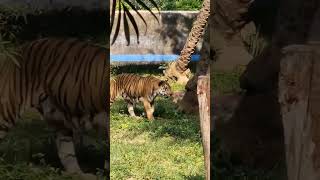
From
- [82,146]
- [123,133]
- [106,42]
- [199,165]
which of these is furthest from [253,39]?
[123,133]

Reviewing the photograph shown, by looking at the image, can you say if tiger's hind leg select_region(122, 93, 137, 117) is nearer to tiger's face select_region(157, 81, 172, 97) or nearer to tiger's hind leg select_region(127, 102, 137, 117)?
tiger's hind leg select_region(127, 102, 137, 117)

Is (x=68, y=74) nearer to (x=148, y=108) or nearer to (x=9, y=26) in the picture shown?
(x=9, y=26)

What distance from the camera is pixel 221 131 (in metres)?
3.84

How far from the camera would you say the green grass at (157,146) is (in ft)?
23.1

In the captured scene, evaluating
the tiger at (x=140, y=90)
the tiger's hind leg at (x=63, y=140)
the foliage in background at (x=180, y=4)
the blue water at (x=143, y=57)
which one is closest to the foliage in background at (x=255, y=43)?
the tiger's hind leg at (x=63, y=140)

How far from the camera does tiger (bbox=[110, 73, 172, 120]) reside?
32.2ft

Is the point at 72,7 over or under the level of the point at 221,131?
over

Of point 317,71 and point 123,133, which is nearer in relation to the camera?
point 317,71

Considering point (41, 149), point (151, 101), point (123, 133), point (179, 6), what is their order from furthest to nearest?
point (179, 6) → point (151, 101) → point (123, 133) → point (41, 149)

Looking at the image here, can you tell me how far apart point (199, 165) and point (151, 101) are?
2.71 m

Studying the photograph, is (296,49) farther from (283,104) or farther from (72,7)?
(72,7)

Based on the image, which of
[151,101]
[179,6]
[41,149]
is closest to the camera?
[41,149]

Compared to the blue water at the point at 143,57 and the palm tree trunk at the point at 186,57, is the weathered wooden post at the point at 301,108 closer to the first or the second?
the palm tree trunk at the point at 186,57

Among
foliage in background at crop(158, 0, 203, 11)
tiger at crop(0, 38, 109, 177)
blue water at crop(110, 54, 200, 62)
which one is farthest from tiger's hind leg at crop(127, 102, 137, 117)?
foliage in background at crop(158, 0, 203, 11)
